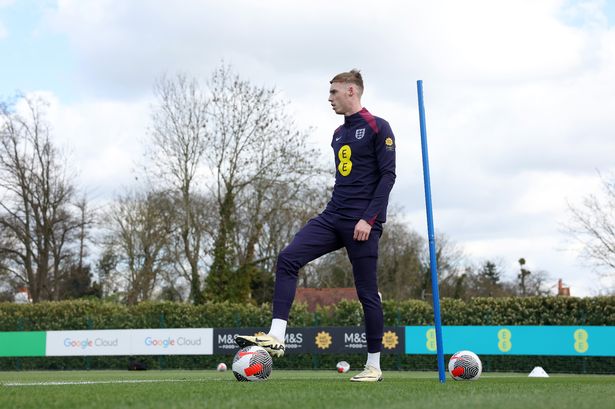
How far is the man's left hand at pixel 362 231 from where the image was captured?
19.8 feet

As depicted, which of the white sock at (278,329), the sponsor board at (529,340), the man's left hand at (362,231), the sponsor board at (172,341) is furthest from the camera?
the sponsor board at (172,341)

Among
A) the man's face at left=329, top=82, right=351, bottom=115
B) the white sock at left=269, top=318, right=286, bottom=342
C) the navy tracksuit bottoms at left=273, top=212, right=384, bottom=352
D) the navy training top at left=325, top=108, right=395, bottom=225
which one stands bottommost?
the white sock at left=269, top=318, right=286, bottom=342

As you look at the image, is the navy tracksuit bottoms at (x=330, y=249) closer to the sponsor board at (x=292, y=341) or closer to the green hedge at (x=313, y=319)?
the green hedge at (x=313, y=319)

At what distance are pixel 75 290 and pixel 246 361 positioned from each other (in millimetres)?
51586

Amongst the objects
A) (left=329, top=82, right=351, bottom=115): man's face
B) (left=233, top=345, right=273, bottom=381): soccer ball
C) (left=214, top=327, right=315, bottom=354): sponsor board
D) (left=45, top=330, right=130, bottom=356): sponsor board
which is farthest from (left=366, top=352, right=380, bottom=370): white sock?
(left=45, top=330, right=130, bottom=356): sponsor board

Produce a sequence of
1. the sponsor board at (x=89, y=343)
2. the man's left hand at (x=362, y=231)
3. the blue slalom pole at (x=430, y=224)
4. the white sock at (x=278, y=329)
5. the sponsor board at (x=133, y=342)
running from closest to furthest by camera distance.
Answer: the white sock at (x=278, y=329) < the man's left hand at (x=362, y=231) < the blue slalom pole at (x=430, y=224) < the sponsor board at (x=133, y=342) < the sponsor board at (x=89, y=343)

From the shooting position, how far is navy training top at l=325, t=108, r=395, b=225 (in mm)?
6168

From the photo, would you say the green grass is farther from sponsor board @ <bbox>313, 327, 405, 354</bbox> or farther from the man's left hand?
sponsor board @ <bbox>313, 327, 405, 354</bbox>

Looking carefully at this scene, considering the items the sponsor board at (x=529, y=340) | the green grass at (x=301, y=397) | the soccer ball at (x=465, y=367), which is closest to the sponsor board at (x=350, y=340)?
the sponsor board at (x=529, y=340)

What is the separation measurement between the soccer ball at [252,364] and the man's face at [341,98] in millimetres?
1935

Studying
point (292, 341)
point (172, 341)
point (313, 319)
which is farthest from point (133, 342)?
point (313, 319)

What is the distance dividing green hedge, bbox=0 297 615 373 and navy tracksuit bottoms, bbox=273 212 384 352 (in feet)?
50.6

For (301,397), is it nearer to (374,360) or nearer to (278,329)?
(278,329)

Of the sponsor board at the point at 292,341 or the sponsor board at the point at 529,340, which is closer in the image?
the sponsor board at the point at 529,340
